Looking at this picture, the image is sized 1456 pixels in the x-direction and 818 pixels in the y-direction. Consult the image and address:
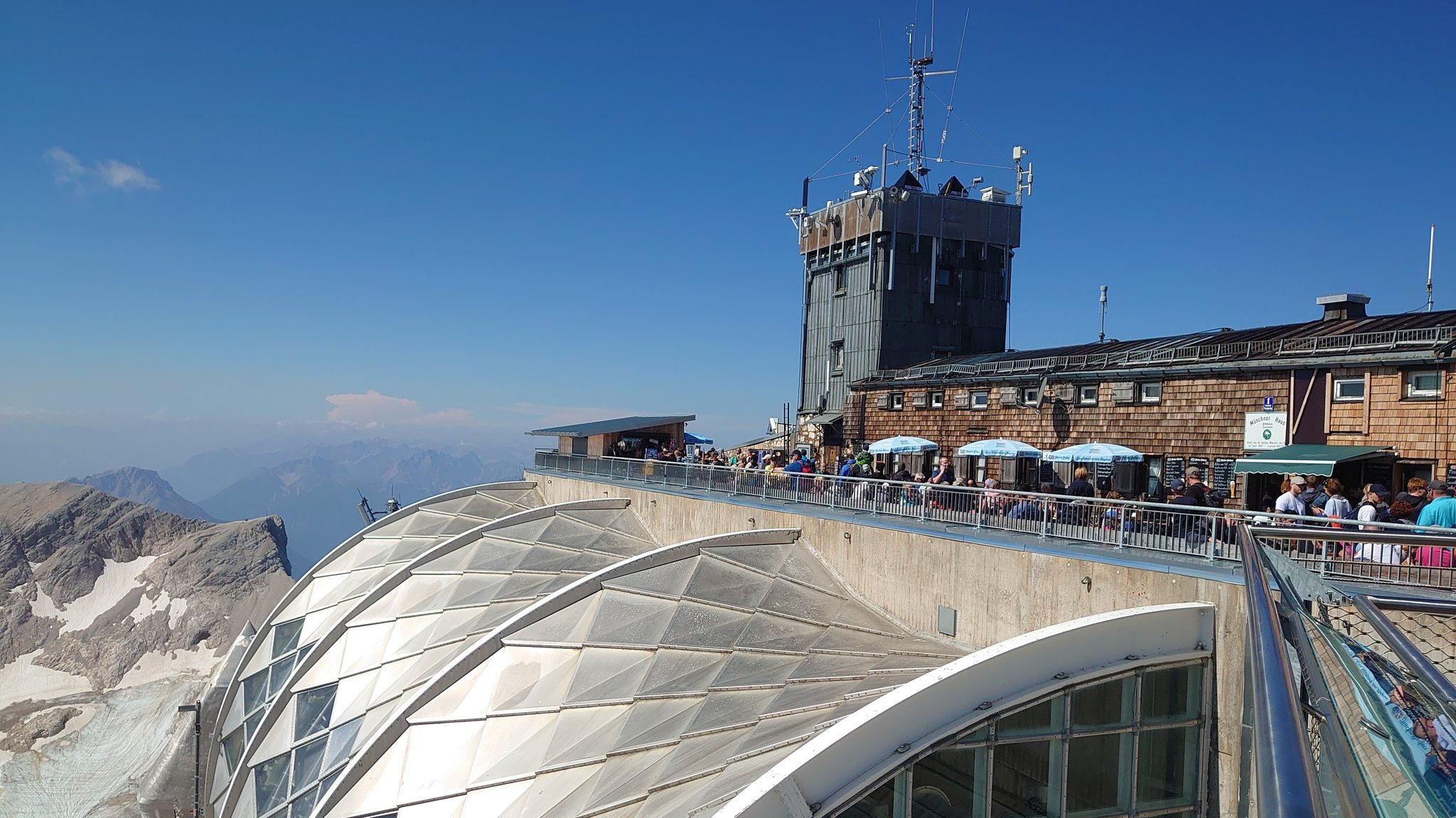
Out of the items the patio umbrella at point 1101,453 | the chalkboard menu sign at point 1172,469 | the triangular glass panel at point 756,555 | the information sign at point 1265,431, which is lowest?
the triangular glass panel at point 756,555

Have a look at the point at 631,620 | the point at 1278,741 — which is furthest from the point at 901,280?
the point at 1278,741

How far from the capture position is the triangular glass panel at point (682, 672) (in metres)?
11.1

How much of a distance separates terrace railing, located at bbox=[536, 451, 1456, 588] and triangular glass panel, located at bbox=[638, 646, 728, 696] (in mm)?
4382

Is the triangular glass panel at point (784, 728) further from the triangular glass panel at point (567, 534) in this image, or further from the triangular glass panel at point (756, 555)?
the triangular glass panel at point (567, 534)

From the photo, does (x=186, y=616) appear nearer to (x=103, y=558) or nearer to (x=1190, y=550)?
(x=103, y=558)

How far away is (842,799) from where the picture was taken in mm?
7008

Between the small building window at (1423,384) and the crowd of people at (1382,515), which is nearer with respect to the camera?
the crowd of people at (1382,515)

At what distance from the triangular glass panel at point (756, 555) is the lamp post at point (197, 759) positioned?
56.0 feet

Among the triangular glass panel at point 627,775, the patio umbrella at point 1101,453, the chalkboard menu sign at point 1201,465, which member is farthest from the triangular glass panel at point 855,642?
the chalkboard menu sign at point 1201,465

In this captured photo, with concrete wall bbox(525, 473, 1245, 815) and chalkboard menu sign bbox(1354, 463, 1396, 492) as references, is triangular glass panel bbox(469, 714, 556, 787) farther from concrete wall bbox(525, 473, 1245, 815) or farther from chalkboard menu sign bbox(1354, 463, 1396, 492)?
chalkboard menu sign bbox(1354, 463, 1396, 492)

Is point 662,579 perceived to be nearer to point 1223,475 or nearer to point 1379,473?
point 1223,475

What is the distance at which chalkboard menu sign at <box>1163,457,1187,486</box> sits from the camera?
17.8m

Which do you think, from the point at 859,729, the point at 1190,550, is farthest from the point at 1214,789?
the point at 859,729

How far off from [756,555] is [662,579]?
200 centimetres
